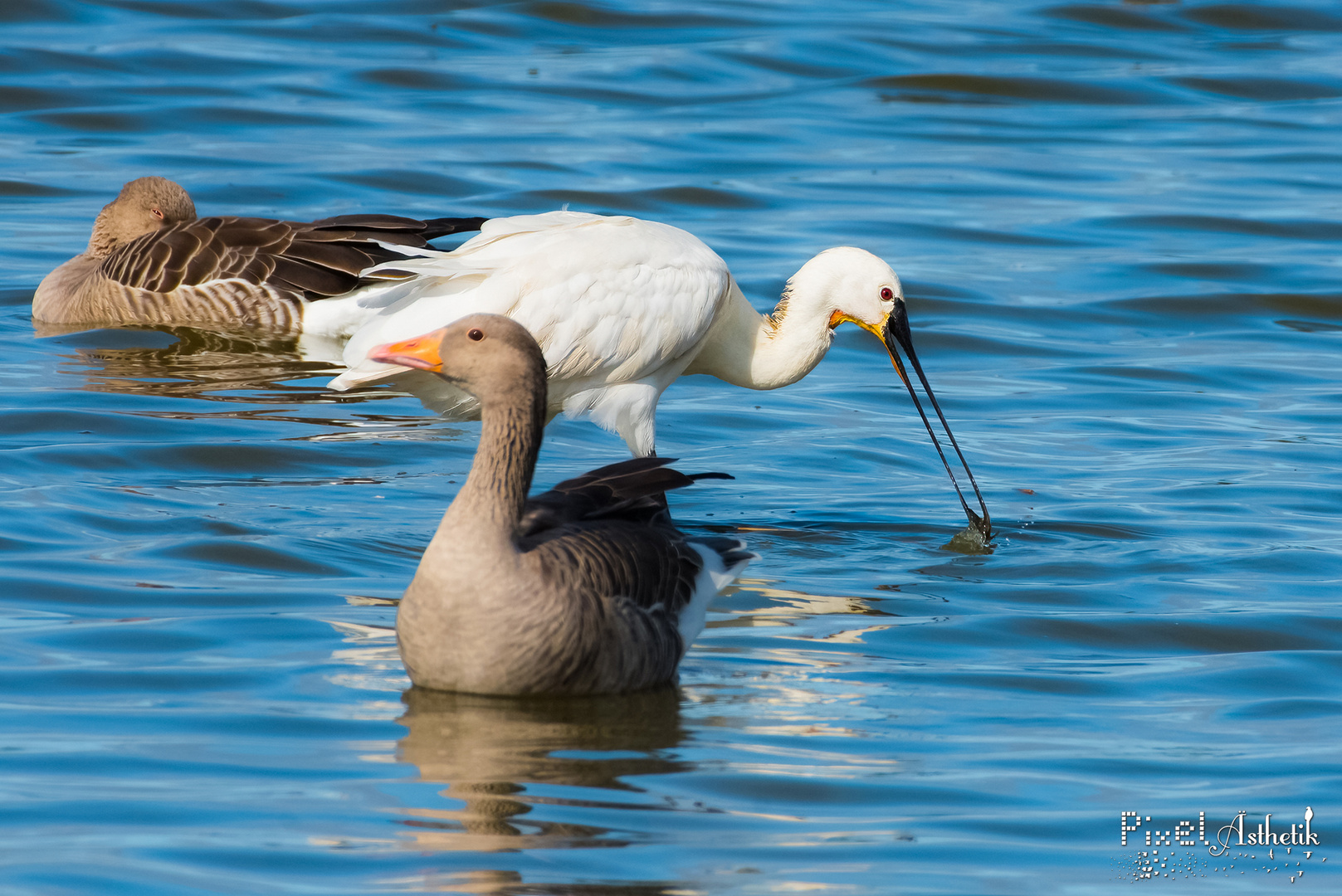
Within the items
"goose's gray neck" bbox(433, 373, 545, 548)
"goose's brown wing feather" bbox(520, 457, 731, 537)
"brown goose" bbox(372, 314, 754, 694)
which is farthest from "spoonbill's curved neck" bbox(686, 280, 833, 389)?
"goose's gray neck" bbox(433, 373, 545, 548)

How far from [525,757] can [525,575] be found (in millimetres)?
534

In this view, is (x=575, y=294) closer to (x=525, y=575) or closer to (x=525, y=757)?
(x=525, y=575)

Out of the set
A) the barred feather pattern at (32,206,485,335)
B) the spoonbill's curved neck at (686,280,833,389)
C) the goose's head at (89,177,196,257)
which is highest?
the goose's head at (89,177,196,257)

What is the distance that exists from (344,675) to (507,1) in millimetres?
16513

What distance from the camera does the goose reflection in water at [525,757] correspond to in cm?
465

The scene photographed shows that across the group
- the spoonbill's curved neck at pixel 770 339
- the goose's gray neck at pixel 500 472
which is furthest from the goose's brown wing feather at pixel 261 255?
the goose's gray neck at pixel 500 472

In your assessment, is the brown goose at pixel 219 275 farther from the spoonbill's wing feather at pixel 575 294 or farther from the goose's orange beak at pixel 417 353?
the goose's orange beak at pixel 417 353

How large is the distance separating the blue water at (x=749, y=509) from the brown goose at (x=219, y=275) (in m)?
0.25

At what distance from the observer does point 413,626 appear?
214 inches

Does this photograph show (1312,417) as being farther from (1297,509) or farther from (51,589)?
(51,589)

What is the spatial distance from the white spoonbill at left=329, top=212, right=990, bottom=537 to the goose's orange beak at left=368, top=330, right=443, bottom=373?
230 centimetres

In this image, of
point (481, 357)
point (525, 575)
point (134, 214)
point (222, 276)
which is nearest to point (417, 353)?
point (481, 357)

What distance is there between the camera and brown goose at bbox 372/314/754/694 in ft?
17.6

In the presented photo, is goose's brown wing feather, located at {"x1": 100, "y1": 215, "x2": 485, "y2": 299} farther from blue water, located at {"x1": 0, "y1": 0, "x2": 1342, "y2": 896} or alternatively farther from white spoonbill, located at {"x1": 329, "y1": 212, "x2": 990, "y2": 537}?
white spoonbill, located at {"x1": 329, "y1": 212, "x2": 990, "y2": 537}
